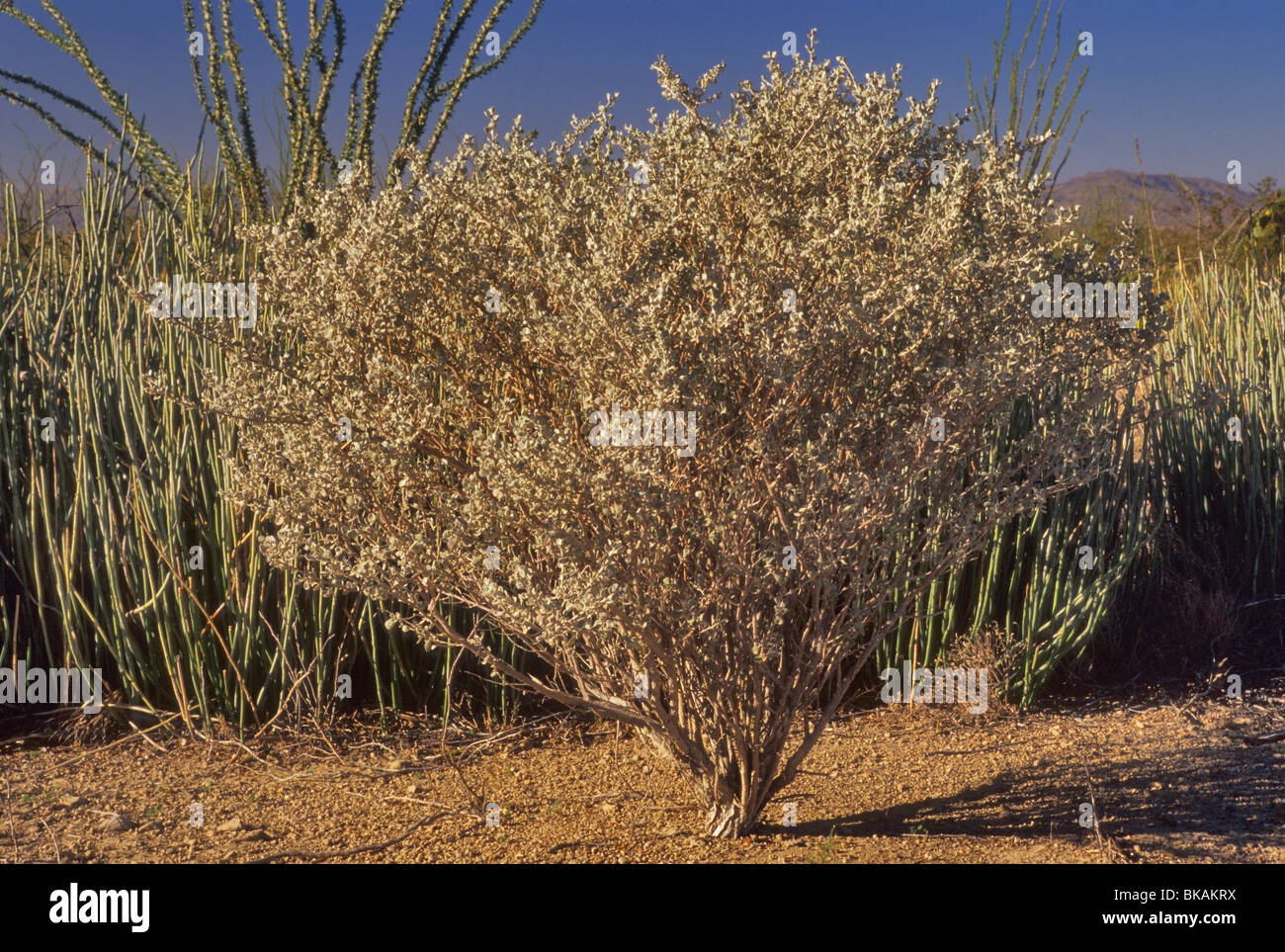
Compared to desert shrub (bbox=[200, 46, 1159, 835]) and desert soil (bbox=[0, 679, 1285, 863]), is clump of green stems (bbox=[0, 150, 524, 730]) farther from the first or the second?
desert shrub (bbox=[200, 46, 1159, 835])

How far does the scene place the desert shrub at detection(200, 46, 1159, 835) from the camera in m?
2.32

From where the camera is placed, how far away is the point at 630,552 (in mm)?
2369

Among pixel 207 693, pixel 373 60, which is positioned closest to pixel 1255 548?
pixel 207 693

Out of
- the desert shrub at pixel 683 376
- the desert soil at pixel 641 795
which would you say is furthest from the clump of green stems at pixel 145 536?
the desert shrub at pixel 683 376

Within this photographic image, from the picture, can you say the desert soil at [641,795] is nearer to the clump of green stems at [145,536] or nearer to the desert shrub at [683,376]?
the clump of green stems at [145,536]

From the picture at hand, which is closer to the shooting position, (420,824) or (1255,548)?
(420,824)

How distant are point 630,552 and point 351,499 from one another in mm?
686

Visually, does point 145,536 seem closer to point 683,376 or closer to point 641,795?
point 641,795

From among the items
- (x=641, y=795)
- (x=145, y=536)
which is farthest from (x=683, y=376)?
(x=145, y=536)

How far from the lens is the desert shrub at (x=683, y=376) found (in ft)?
7.61

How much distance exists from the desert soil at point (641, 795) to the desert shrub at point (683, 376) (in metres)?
0.37

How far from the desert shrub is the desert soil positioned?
371mm

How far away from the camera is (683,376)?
7.20 ft

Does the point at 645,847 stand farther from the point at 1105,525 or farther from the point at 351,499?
the point at 1105,525
